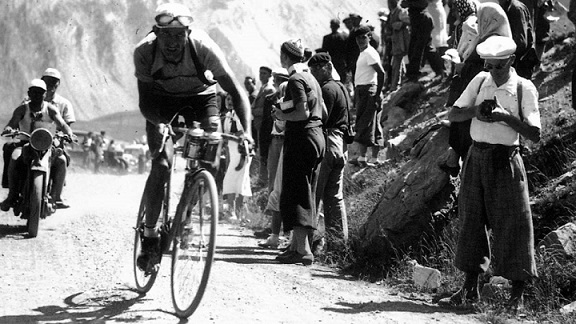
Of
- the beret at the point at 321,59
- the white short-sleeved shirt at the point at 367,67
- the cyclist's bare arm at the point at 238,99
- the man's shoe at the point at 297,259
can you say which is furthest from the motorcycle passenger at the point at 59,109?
the cyclist's bare arm at the point at 238,99

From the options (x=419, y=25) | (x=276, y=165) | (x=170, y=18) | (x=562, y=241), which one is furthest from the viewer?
(x=419, y=25)

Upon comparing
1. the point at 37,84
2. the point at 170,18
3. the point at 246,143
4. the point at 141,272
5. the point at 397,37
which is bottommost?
the point at 141,272

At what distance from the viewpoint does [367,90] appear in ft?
48.2

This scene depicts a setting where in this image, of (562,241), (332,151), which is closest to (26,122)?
(332,151)

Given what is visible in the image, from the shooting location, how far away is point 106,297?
7680 mm

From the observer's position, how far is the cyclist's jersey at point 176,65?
7.33m

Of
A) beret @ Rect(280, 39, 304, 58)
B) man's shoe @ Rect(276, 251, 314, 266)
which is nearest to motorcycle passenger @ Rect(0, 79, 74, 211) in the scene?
beret @ Rect(280, 39, 304, 58)

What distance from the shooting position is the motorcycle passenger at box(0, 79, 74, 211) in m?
12.3

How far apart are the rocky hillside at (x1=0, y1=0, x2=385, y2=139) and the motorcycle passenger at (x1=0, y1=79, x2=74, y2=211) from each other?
33.3 meters

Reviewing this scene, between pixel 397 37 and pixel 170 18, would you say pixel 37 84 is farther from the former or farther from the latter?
pixel 397 37

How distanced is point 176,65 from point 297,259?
358 cm

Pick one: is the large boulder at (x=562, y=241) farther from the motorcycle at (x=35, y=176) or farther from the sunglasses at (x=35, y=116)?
the sunglasses at (x=35, y=116)

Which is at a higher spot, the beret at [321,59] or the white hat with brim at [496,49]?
the beret at [321,59]

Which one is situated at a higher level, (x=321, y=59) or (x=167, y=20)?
(x=321, y=59)
